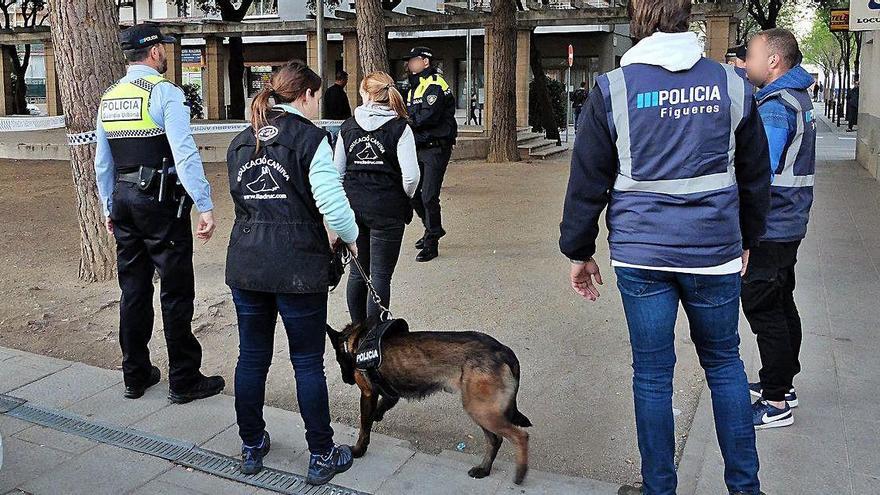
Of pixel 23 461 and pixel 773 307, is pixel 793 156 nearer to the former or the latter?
pixel 773 307

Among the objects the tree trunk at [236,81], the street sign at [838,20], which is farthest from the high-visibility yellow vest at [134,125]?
the tree trunk at [236,81]

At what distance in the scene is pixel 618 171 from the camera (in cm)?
307

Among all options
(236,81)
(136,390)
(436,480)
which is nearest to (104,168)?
(136,390)

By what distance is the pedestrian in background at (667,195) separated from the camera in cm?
297

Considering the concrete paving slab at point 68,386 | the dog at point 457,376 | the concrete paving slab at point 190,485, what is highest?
the dog at point 457,376

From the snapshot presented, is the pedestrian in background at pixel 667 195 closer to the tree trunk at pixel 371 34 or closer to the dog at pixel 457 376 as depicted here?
the dog at pixel 457 376

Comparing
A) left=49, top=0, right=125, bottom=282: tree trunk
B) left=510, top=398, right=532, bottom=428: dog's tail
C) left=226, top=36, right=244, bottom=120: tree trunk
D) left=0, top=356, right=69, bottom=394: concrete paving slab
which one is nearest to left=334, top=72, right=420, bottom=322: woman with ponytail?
left=510, top=398, right=532, bottom=428: dog's tail

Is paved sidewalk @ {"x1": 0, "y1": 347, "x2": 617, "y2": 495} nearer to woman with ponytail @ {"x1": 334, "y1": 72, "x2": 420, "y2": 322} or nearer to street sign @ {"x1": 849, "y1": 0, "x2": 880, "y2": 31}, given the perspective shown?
woman with ponytail @ {"x1": 334, "y1": 72, "x2": 420, "y2": 322}

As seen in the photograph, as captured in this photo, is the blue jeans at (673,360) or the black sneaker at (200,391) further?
the black sneaker at (200,391)

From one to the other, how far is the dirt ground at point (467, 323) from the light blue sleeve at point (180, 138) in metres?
1.31

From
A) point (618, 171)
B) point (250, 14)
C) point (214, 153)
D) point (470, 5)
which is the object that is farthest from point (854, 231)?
point (250, 14)

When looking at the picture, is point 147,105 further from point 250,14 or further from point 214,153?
point 250,14

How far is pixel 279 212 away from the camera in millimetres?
3682

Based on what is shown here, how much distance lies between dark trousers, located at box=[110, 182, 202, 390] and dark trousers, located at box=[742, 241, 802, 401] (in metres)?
2.97
